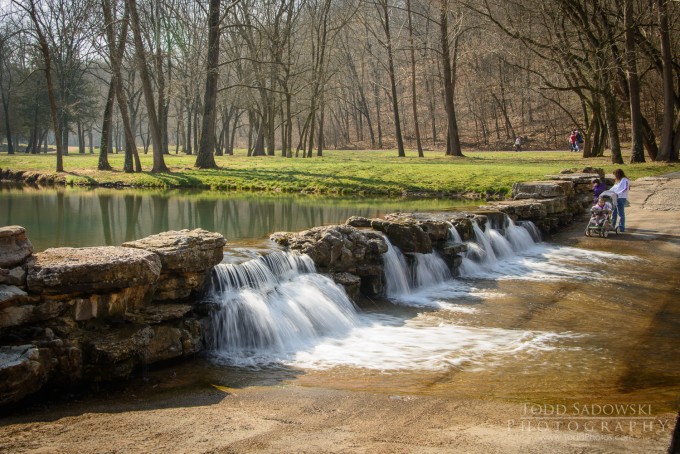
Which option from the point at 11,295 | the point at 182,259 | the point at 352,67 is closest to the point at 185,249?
the point at 182,259

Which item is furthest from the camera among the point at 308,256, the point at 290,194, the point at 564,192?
the point at 290,194

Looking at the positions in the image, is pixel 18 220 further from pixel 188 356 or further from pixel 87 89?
pixel 87 89

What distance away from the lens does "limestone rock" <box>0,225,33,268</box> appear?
6711 mm

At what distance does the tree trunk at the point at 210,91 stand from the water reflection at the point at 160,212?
5736 mm

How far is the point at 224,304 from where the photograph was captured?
8.69 m

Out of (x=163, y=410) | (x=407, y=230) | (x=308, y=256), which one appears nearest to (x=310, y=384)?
(x=163, y=410)

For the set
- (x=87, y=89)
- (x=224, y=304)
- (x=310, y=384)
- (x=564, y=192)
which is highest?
(x=87, y=89)

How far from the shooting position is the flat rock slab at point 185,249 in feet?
27.0

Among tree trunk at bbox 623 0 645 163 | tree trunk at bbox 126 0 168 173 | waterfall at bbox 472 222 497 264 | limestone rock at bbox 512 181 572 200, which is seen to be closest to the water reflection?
limestone rock at bbox 512 181 572 200

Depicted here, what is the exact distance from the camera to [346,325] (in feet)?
31.1

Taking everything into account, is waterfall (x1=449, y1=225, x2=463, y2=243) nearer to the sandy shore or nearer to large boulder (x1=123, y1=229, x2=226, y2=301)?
large boulder (x1=123, y1=229, x2=226, y2=301)

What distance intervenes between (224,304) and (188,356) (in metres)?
1.01

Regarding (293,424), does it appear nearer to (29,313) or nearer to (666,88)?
(29,313)

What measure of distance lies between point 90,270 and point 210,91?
23.5 m
